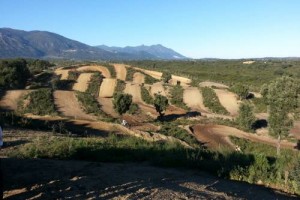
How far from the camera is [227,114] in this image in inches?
2574

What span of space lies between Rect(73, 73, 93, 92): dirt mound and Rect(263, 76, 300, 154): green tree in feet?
169

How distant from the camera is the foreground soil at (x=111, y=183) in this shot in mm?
9164

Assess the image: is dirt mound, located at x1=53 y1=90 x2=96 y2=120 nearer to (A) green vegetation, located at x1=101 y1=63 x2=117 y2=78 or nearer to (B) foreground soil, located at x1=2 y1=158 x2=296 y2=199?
(B) foreground soil, located at x1=2 y1=158 x2=296 y2=199

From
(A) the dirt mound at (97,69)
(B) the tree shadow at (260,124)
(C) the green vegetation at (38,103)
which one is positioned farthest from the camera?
(A) the dirt mound at (97,69)

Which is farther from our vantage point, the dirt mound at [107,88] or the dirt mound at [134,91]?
the dirt mound at [107,88]

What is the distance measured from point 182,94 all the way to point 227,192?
6720 cm

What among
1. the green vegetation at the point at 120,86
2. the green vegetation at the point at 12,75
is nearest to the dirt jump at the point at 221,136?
the green vegetation at the point at 120,86

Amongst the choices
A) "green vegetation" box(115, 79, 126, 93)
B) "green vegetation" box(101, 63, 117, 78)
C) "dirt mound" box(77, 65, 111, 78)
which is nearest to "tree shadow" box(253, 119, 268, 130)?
"green vegetation" box(115, 79, 126, 93)

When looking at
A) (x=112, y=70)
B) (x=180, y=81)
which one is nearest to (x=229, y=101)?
(x=180, y=81)

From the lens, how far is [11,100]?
55.9m

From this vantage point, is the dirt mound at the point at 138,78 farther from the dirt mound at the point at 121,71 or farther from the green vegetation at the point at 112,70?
the green vegetation at the point at 112,70

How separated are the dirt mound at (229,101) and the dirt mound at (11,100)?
32501 mm

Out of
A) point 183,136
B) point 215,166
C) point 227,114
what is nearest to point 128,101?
point 183,136

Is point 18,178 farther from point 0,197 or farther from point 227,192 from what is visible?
point 227,192
